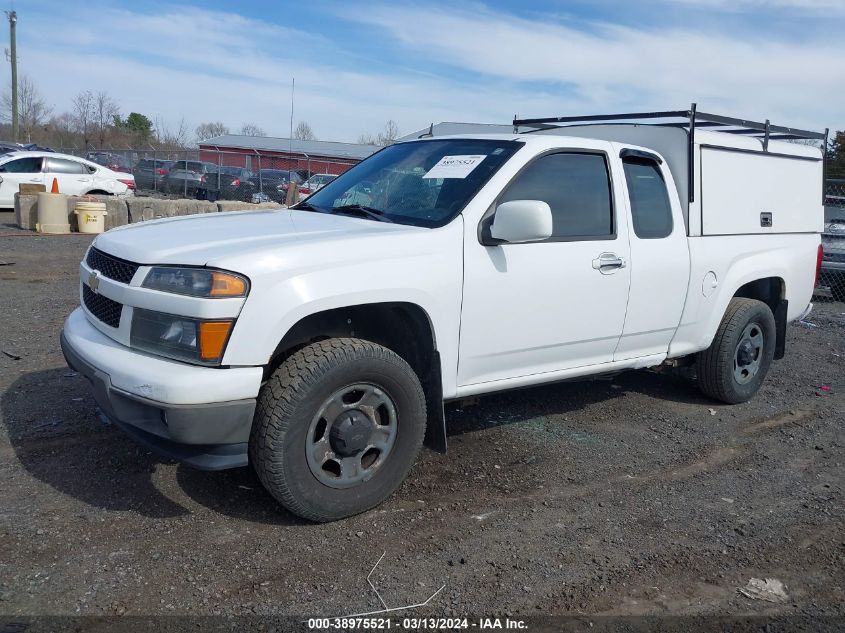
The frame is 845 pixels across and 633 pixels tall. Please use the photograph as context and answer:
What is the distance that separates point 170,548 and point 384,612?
104 cm

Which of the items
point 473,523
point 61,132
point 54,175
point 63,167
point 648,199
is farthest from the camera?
point 61,132

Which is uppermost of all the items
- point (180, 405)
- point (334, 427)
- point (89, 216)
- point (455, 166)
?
point (89, 216)

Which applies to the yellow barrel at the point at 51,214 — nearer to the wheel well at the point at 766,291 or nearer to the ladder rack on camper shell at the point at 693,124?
the ladder rack on camper shell at the point at 693,124

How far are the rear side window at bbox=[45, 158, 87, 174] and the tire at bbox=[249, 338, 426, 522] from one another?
689 inches

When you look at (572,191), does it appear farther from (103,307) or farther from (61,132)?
(61,132)

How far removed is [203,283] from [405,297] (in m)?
0.96

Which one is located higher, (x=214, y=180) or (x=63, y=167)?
(x=214, y=180)

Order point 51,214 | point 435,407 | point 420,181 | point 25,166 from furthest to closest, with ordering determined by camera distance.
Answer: point 25,166 → point 51,214 → point 420,181 → point 435,407

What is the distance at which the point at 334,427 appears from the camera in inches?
139

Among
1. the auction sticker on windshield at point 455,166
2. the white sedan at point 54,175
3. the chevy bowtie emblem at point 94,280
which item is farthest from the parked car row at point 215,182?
the chevy bowtie emblem at point 94,280

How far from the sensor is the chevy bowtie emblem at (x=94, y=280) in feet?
12.1

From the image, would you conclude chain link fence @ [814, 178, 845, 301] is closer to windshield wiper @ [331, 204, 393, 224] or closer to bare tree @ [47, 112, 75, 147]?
windshield wiper @ [331, 204, 393, 224]

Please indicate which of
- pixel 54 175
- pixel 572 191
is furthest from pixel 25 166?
pixel 572 191

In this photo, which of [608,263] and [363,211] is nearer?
[363,211]
